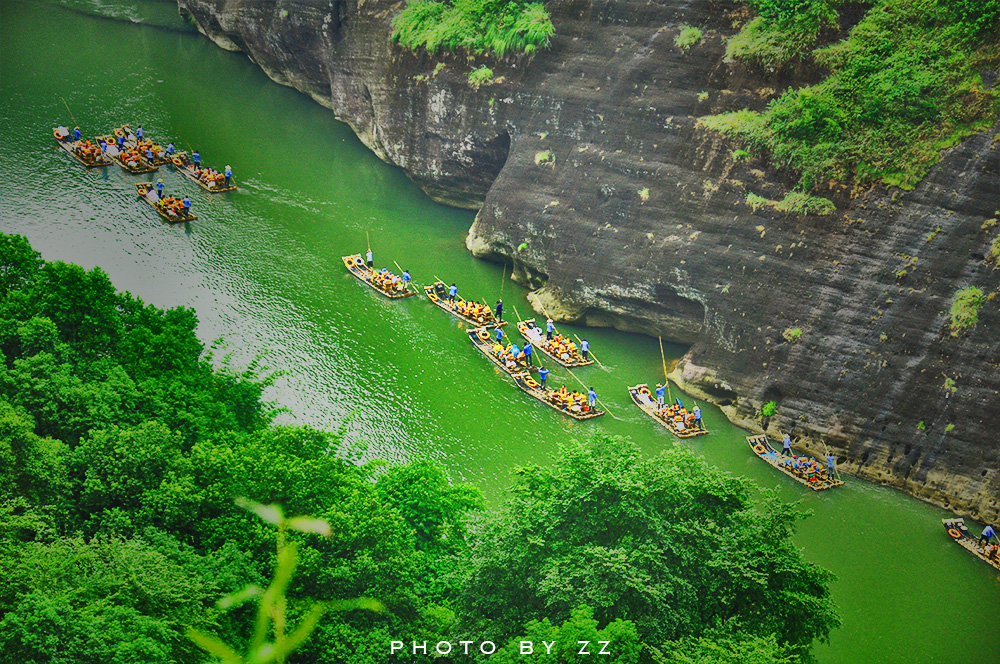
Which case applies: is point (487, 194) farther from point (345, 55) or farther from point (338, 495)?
point (338, 495)


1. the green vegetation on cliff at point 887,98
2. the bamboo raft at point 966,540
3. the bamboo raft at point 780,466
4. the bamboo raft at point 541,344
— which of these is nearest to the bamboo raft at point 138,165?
the bamboo raft at point 541,344

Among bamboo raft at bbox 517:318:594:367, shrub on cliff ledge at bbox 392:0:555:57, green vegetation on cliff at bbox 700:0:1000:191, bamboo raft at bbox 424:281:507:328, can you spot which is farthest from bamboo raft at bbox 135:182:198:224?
green vegetation on cliff at bbox 700:0:1000:191

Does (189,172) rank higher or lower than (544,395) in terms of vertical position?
higher

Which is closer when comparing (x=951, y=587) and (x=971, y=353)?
(x=951, y=587)

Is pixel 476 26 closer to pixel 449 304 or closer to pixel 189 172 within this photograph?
pixel 449 304

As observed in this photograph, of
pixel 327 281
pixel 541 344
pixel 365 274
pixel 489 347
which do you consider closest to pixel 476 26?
pixel 365 274

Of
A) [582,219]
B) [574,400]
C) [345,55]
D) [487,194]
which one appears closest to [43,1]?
[345,55]

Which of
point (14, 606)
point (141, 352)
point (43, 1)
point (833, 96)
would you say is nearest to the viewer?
point (14, 606)

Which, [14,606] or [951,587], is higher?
[14,606]
